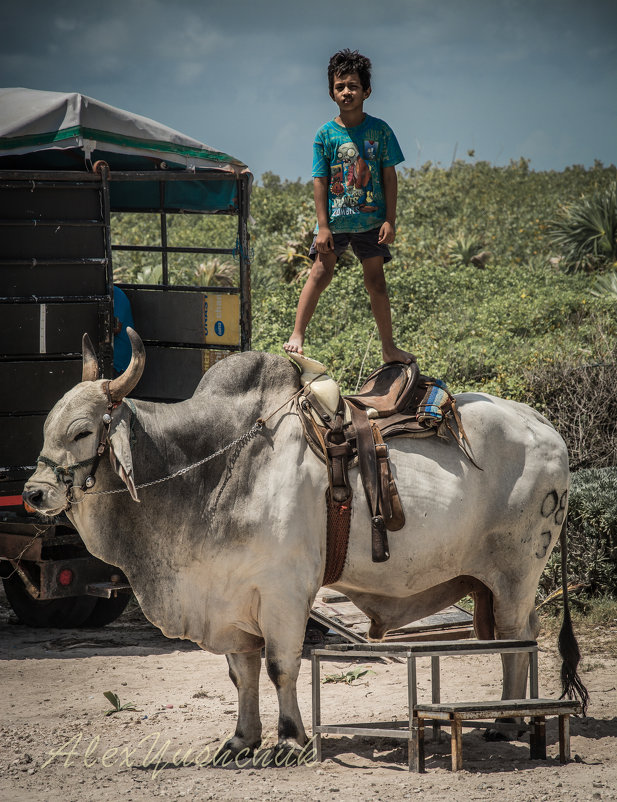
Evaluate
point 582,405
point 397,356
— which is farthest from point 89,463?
point 582,405

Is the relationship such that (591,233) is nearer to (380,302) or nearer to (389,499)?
(380,302)

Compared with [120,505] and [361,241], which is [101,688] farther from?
[361,241]

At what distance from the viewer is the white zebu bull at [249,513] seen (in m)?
4.66

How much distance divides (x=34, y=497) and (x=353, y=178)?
240 centimetres

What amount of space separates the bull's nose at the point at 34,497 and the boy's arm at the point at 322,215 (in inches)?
79.4

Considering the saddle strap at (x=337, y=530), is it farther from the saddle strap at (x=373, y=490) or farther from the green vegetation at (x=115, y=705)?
the green vegetation at (x=115, y=705)

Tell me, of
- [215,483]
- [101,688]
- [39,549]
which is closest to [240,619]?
[215,483]

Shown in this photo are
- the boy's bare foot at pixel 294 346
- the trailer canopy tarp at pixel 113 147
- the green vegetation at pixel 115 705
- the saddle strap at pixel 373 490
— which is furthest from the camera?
the trailer canopy tarp at pixel 113 147

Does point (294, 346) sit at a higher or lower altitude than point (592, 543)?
higher

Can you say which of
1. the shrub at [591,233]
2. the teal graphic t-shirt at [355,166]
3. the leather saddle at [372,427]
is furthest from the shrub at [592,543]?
the shrub at [591,233]

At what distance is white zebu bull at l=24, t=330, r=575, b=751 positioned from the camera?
4656 millimetres

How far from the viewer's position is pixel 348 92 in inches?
206

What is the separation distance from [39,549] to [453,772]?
3.62 meters

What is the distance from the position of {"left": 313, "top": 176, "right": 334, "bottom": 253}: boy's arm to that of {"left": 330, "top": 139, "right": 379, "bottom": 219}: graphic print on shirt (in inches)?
2.4
